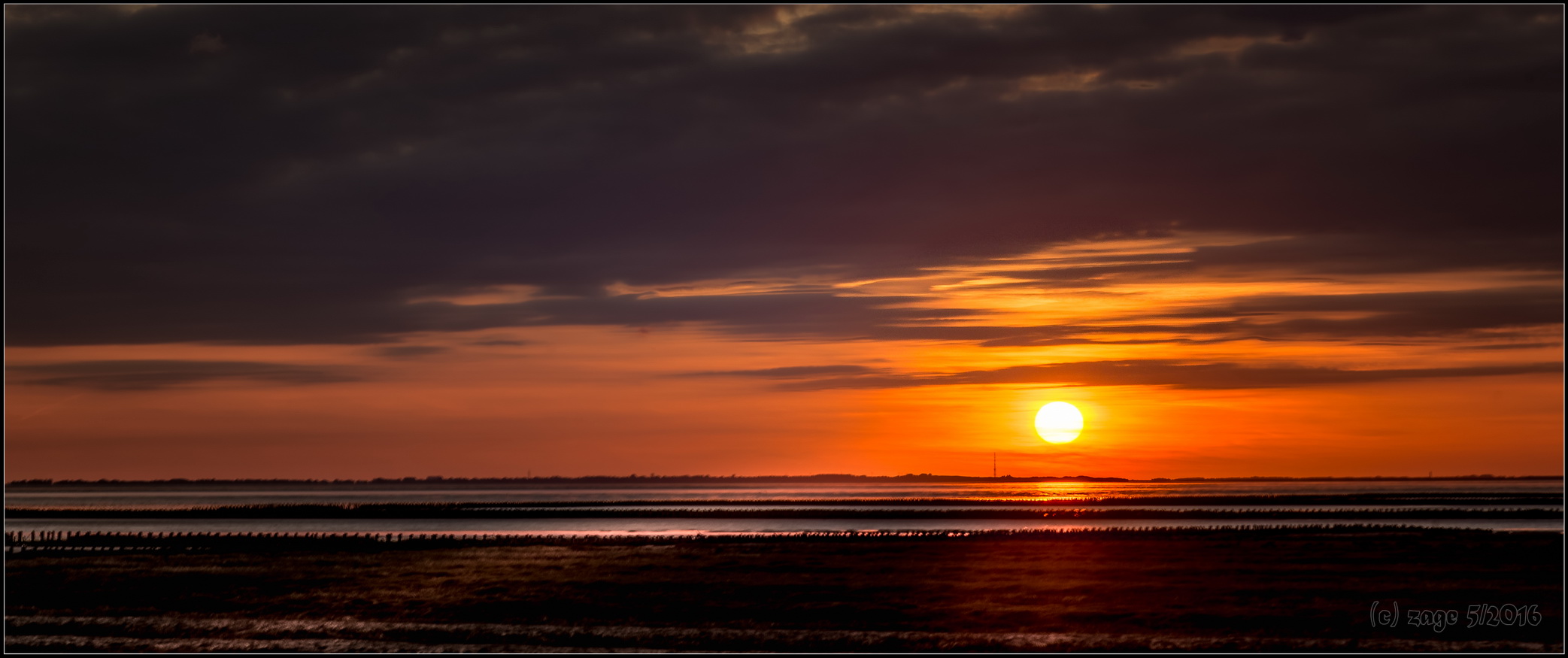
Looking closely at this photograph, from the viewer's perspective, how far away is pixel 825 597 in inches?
1289

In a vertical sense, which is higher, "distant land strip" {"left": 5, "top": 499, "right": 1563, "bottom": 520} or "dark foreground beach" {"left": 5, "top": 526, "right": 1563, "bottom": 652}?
"distant land strip" {"left": 5, "top": 499, "right": 1563, "bottom": 520}

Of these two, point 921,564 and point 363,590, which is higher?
point 921,564

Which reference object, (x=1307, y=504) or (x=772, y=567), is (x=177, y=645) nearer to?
(x=772, y=567)

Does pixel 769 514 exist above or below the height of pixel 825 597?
above

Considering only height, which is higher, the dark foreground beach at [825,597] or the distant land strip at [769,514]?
the distant land strip at [769,514]

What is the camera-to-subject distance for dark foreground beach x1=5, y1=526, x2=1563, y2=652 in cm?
2573

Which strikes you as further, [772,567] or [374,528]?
[374,528]

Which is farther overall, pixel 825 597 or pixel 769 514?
pixel 769 514

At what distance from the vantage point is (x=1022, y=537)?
53781 mm

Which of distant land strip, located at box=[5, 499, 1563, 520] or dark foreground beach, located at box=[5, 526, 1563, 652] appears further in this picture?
distant land strip, located at box=[5, 499, 1563, 520]

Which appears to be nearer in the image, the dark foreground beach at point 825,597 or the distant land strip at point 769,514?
the dark foreground beach at point 825,597

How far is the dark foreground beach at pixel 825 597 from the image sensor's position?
84.4ft

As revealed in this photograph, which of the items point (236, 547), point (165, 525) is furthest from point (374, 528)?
point (236, 547)

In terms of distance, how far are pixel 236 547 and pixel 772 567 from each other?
96.2 ft
